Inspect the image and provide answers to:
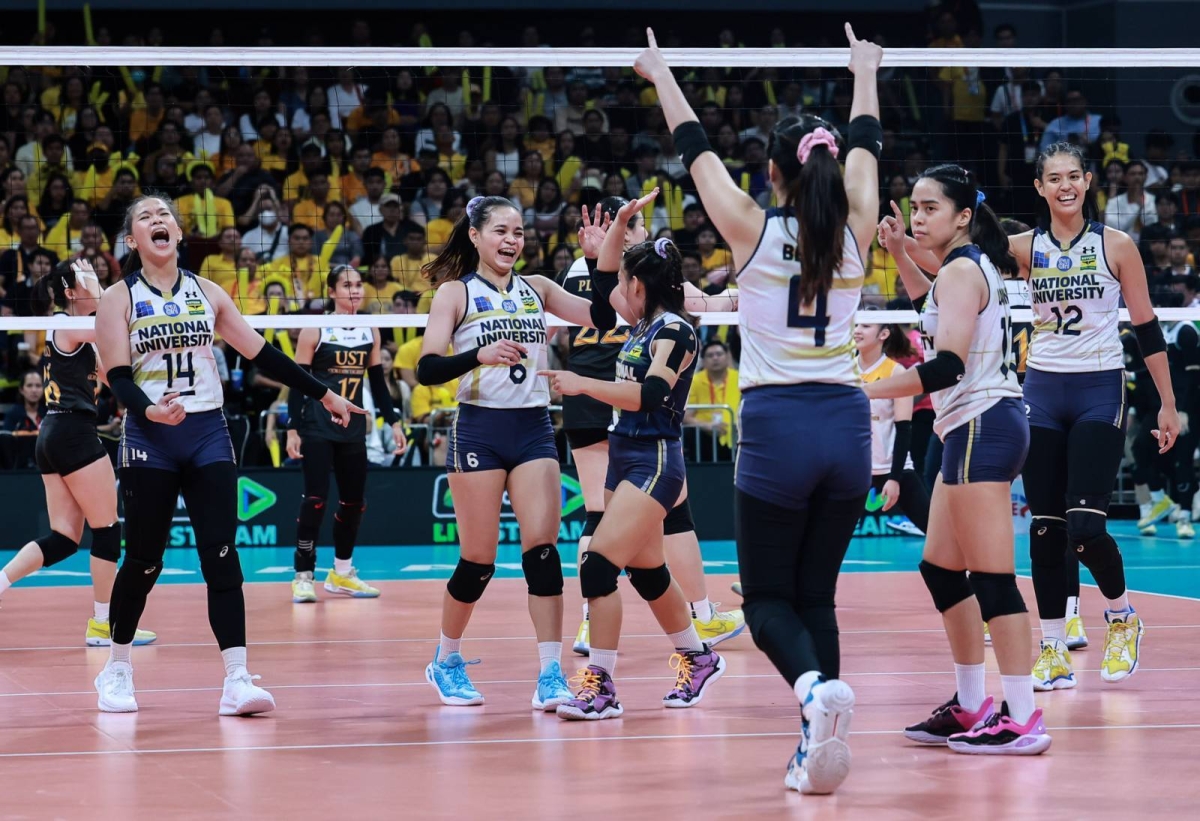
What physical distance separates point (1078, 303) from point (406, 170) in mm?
10045

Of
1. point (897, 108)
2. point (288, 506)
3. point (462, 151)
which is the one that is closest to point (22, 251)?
point (288, 506)

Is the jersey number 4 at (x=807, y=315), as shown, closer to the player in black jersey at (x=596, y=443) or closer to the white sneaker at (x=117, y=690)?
the player in black jersey at (x=596, y=443)

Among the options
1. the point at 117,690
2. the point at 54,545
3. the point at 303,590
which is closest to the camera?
the point at 117,690

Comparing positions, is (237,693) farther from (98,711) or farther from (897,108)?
(897,108)

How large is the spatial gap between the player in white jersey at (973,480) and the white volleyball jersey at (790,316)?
24.1 inches

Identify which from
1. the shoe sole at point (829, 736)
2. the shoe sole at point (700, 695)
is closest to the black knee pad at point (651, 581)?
the shoe sole at point (700, 695)

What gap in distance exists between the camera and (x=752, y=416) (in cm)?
468

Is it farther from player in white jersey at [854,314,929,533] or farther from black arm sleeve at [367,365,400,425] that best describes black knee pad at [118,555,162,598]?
black arm sleeve at [367,365,400,425]

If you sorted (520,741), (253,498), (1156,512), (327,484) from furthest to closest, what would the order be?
(1156,512) < (253,498) < (327,484) < (520,741)

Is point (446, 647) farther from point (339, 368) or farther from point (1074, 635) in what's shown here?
point (339, 368)

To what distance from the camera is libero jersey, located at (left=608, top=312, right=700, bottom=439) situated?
20.1 feet

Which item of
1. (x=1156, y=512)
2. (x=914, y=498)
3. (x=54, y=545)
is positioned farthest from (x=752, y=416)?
(x=1156, y=512)

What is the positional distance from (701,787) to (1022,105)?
13722mm

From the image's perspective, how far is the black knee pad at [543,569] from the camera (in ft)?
20.4
